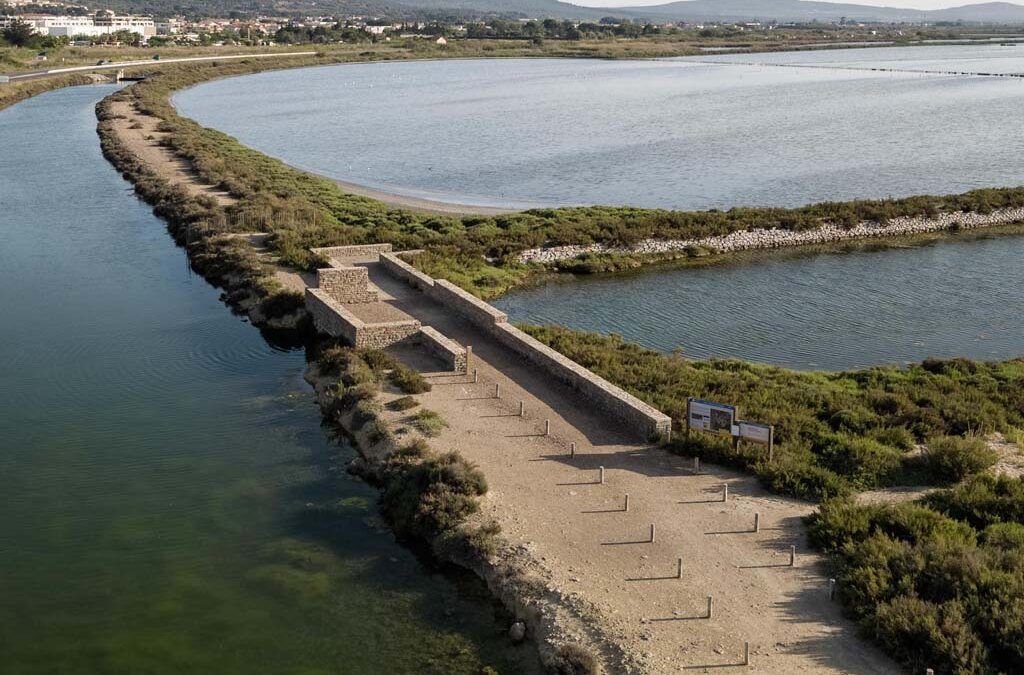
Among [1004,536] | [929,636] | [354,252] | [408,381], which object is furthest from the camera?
[354,252]

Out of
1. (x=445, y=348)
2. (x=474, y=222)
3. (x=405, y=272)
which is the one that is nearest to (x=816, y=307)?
(x=405, y=272)

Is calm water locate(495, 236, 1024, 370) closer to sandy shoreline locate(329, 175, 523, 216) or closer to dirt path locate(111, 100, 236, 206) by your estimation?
sandy shoreline locate(329, 175, 523, 216)

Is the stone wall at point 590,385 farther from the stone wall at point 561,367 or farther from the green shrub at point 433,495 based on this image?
the green shrub at point 433,495

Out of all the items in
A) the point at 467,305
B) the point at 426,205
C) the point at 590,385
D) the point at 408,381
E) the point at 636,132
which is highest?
the point at 636,132

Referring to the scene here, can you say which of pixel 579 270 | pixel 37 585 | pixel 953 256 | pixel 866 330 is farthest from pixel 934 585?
pixel 953 256

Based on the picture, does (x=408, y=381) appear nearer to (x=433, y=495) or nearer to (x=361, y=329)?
(x=361, y=329)

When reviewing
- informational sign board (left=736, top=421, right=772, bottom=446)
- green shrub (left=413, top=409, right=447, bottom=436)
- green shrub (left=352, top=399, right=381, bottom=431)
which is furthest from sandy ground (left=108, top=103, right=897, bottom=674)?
green shrub (left=352, top=399, right=381, bottom=431)
